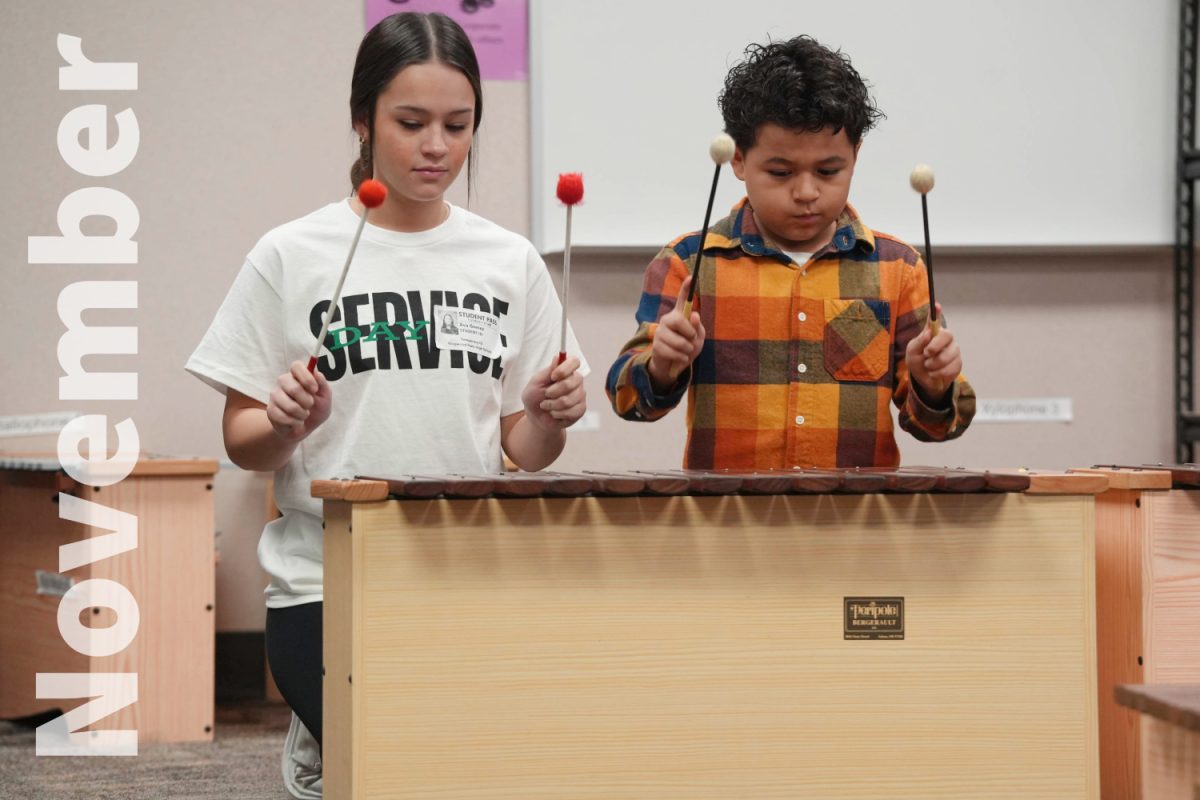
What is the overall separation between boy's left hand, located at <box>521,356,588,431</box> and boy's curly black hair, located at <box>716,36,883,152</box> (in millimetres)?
461

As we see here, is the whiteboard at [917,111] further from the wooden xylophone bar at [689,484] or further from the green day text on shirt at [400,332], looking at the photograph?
the wooden xylophone bar at [689,484]

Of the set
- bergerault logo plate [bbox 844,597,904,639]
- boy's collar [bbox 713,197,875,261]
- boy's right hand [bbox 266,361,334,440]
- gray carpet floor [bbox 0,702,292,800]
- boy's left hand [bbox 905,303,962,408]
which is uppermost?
boy's collar [bbox 713,197,875,261]

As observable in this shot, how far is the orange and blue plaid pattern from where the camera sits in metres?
1.97

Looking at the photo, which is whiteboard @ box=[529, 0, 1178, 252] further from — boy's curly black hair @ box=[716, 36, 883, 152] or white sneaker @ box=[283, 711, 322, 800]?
white sneaker @ box=[283, 711, 322, 800]

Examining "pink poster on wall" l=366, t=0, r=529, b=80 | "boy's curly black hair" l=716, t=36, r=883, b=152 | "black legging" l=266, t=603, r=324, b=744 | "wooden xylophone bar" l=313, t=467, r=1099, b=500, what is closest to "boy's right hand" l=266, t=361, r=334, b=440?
"wooden xylophone bar" l=313, t=467, r=1099, b=500

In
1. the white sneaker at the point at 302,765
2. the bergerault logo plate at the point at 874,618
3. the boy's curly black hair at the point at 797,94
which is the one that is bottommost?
the white sneaker at the point at 302,765

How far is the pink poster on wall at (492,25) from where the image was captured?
151 inches

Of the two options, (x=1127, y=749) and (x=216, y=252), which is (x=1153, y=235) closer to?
(x=1127, y=749)

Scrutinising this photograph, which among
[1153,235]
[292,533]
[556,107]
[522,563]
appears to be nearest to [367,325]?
[292,533]

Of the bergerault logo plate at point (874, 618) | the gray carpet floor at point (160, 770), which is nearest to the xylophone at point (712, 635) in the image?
the bergerault logo plate at point (874, 618)

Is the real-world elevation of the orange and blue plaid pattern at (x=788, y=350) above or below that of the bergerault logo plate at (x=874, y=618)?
above

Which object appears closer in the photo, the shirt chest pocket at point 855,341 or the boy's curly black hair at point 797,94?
the boy's curly black hair at point 797,94

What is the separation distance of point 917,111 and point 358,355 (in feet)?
8.31

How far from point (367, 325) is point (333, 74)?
2228mm
